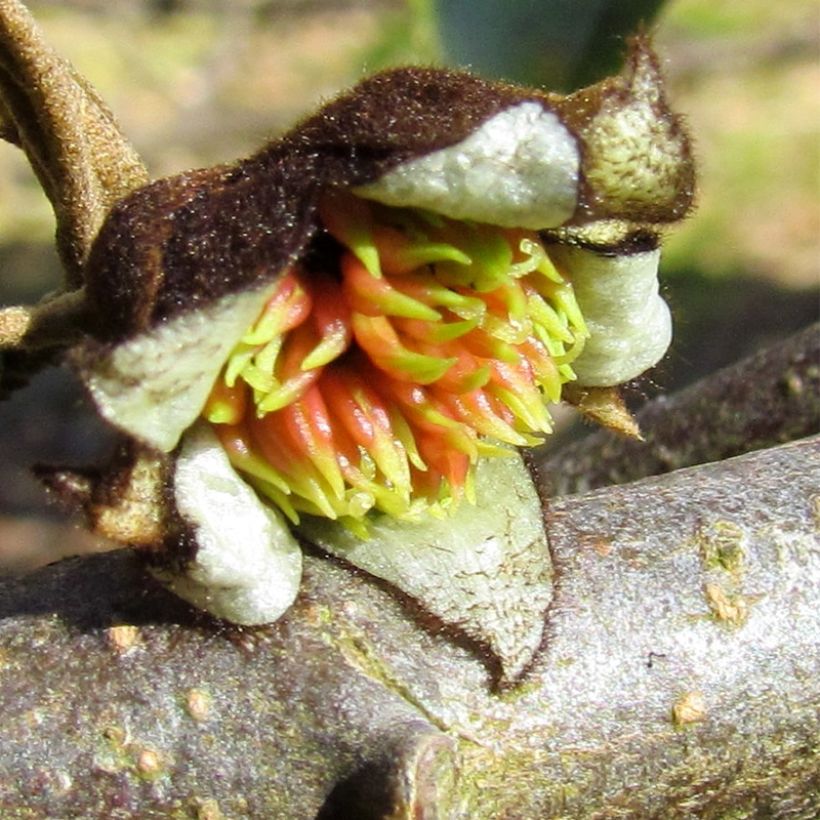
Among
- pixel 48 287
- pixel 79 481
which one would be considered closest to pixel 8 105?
pixel 79 481

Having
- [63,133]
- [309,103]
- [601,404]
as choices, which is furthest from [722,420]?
[309,103]

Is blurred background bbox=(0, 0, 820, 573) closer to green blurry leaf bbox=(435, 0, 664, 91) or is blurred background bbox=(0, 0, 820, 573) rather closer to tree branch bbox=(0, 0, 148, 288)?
green blurry leaf bbox=(435, 0, 664, 91)

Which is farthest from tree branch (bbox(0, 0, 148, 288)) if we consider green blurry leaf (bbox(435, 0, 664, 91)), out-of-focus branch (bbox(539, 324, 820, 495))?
green blurry leaf (bbox(435, 0, 664, 91))

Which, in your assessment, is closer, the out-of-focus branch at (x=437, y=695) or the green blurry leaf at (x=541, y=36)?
the out-of-focus branch at (x=437, y=695)

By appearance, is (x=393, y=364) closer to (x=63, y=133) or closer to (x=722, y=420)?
(x=63, y=133)

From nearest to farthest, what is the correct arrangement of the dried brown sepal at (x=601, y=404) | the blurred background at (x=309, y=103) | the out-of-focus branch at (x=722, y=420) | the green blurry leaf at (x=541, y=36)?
1. the dried brown sepal at (x=601, y=404)
2. the out-of-focus branch at (x=722, y=420)
3. the green blurry leaf at (x=541, y=36)
4. the blurred background at (x=309, y=103)

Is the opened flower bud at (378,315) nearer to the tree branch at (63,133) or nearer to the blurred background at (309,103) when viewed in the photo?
the tree branch at (63,133)

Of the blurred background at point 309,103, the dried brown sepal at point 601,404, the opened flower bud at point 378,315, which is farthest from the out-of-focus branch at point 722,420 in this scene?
the blurred background at point 309,103

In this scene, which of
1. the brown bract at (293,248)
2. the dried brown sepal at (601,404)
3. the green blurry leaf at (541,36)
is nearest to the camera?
the brown bract at (293,248)
